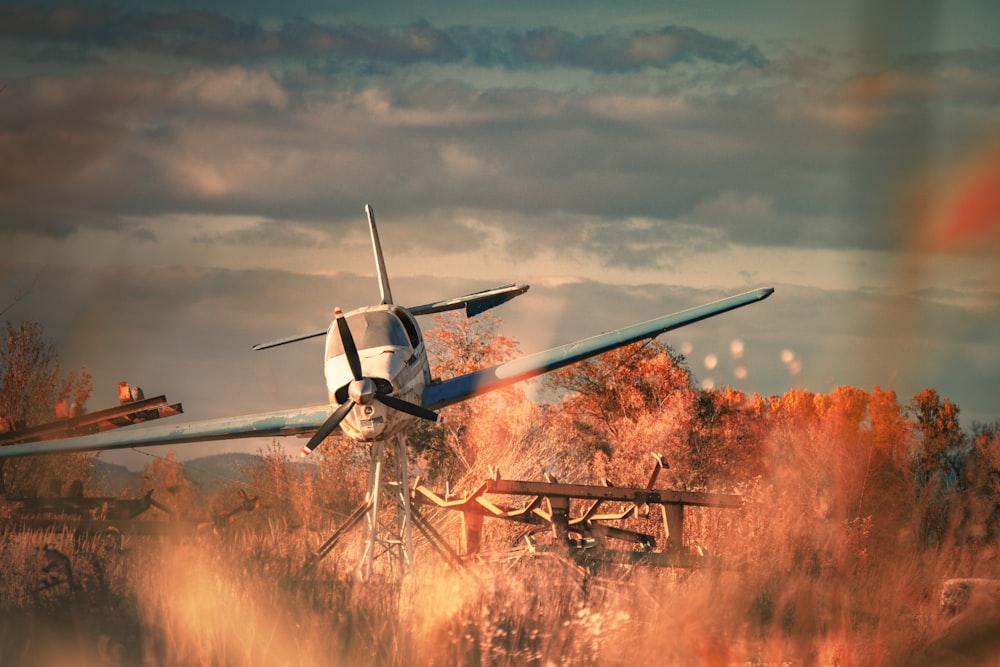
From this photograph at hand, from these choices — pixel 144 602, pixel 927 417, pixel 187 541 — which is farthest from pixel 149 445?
pixel 927 417

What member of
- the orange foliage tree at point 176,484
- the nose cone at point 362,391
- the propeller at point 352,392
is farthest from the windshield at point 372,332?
the orange foliage tree at point 176,484

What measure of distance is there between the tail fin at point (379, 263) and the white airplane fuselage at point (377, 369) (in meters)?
1.86

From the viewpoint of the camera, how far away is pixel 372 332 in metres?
16.9

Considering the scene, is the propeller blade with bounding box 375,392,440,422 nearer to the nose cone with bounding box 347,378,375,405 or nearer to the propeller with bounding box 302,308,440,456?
the propeller with bounding box 302,308,440,456

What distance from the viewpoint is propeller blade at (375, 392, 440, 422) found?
1638 cm

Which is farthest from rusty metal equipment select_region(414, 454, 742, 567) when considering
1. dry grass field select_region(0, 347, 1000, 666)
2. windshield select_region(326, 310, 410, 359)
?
windshield select_region(326, 310, 410, 359)

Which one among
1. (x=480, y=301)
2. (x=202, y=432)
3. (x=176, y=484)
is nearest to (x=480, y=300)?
(x=480, y=301)

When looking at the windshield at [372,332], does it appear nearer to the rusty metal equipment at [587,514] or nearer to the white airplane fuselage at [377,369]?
the white airplane fuselage at [377,369]

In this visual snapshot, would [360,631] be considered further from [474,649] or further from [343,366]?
[343,366]

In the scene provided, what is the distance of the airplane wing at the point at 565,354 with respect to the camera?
17906 millimetres

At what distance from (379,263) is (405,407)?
4.33m

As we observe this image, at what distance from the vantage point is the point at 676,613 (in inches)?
608

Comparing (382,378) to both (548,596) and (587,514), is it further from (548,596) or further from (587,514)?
(587,514)

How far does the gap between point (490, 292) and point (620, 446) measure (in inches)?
841
